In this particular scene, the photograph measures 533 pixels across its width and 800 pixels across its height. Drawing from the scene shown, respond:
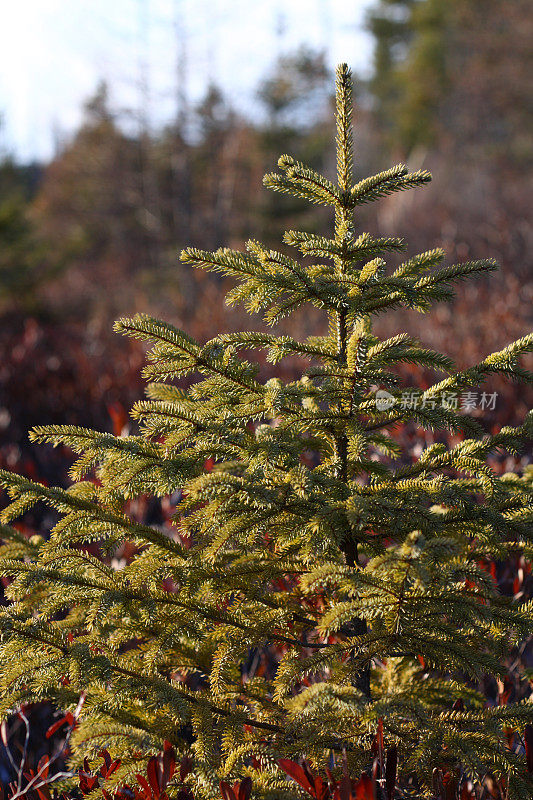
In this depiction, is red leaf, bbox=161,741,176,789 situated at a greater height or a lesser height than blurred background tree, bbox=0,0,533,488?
lesser

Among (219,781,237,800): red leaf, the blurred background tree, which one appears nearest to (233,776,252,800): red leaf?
(219,781,237,800): red leaf

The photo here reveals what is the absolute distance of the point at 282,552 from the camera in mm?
2043

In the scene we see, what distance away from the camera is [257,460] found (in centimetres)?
174

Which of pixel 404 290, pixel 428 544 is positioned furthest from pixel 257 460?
pixel 404 290

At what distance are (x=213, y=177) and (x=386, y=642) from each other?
71.1 feet

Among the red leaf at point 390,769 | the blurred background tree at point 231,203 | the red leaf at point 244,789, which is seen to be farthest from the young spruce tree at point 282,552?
the blurred background tree at point 231,203

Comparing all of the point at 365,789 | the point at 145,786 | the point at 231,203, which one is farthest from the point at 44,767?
the point at 231,203

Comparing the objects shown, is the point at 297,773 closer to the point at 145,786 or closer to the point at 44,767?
the point at 145,786

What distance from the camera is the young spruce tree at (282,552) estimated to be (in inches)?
68.3

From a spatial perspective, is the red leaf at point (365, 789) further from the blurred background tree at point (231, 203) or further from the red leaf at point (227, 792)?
the blurred background tree at point (231, 203)

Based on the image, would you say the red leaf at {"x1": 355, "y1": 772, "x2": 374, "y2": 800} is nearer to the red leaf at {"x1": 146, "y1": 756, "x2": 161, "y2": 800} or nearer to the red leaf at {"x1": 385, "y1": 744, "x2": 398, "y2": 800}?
the red leaf at {"x1": 385, "y1": 744, "x2": 398, "y2": 800}

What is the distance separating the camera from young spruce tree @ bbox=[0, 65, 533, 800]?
174cm

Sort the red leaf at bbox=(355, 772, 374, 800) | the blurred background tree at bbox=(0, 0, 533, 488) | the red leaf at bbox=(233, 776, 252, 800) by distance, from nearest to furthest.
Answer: the red leaf at bbox=(355, 772, 374, 800), the red leaf at bbox=(233, 776, 252, 800), the blurred background tree at bbox=(0, 0, 533, 488)

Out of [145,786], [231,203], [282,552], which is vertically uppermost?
[231,203]
